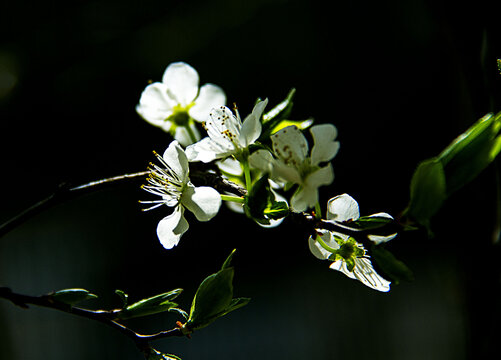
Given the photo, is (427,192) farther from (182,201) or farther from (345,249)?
(182,201)

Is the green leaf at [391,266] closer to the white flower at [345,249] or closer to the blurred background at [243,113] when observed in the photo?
the white flower at [345,249]

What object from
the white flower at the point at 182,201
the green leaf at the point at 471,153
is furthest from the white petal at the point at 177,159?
the green leaf at the point at 471,153

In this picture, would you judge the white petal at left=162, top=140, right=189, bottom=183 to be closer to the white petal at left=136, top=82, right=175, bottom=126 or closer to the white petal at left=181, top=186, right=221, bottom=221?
the white petal at left=181, top=186, right=221, bottom=221

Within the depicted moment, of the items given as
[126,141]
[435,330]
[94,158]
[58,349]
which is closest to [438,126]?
[435,330]

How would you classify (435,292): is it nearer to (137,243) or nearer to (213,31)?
(137,243)

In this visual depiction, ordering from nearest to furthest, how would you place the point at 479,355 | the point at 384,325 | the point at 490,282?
the point at 479,355 < the point at 490,282 < the point at 384,325

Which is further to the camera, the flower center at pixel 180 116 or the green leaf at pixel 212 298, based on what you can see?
the flower center at pixel 180 116

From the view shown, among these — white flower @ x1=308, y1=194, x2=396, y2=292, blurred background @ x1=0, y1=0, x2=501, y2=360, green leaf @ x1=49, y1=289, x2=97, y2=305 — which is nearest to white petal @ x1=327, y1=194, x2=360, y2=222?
white flower @ x1=308, y1=194, x2=396, y2=292
